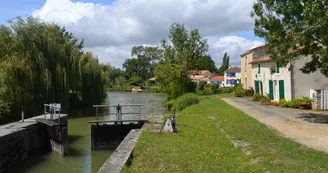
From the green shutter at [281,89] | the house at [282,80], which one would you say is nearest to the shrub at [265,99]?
the house at [282,80]

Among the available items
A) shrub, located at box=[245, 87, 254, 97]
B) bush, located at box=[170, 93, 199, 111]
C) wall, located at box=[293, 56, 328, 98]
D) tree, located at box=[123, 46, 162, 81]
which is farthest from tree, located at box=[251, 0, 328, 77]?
tree, located at box=[123, 46, 162, 81]

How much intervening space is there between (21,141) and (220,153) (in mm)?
9879

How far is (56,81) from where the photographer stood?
27078 mm

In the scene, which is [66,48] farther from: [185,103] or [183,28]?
[183,28]

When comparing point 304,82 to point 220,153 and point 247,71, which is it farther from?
point 220,153

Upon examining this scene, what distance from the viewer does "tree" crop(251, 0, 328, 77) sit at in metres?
13.9

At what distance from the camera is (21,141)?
15.5 meters

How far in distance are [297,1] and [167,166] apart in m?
10.3

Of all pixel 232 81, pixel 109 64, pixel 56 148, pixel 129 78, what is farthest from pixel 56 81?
pixel 129 78

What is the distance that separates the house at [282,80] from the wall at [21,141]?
13480 millimetres

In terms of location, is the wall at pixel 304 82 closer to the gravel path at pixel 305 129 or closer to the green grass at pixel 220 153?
the gravel path at pixel 305 129

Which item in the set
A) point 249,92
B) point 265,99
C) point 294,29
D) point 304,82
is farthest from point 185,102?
point 294,29

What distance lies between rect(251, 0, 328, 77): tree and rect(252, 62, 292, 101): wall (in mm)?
7152

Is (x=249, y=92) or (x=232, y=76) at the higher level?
(x=232, y=76)
